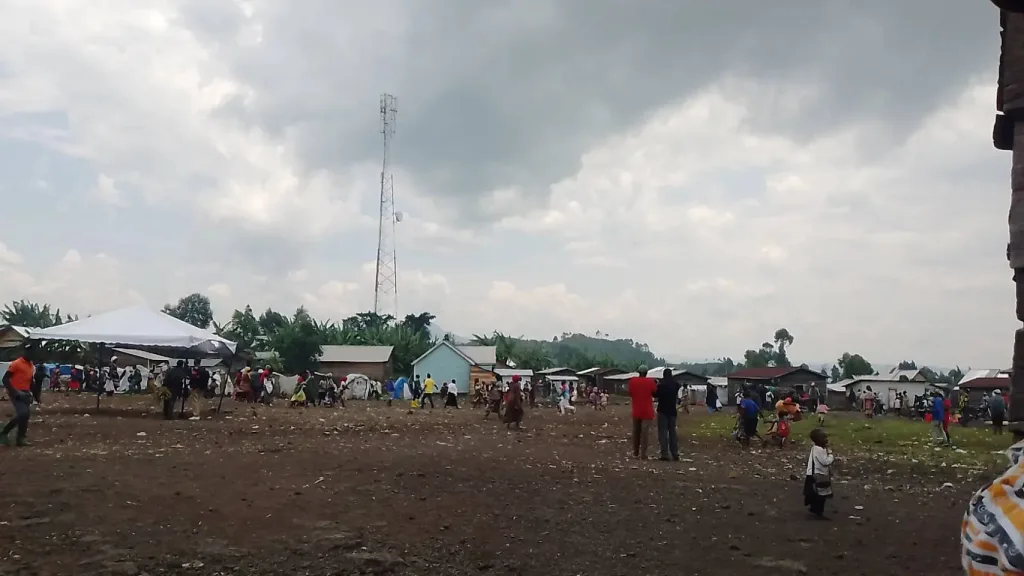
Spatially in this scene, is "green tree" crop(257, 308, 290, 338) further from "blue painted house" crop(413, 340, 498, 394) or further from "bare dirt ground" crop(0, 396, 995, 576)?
"bare dirt ground" crop(0, 396, 995, 576)

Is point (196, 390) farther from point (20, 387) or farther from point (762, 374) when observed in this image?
point (762, 374)

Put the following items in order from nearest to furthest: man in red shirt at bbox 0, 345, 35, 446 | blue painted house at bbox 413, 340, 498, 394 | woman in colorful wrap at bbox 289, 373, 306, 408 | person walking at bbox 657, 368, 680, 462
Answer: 1. man in red shirt at bbox 0, 345, 35, 446
2. person walking at bbox 657, 368, 680, 462
3. woman in colorful wrap at bbox 289, 373, 306, 408
4. blue painted house at bbox 413, 340, 498, 394

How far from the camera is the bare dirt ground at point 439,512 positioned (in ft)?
21.1

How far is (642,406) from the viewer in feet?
45.9

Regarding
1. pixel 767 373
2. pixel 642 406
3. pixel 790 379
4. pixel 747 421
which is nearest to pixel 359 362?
pixel 767 373

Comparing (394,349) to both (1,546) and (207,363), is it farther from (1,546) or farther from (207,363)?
(1,546)

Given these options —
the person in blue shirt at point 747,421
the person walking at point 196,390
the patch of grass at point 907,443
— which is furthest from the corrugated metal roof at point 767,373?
the person walking at point 196,390

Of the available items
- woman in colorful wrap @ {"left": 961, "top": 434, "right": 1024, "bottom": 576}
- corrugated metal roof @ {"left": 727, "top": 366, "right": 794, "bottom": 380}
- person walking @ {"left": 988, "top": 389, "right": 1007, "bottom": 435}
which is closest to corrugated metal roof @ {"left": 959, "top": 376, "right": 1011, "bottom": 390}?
corrugated metal roof @ {"left": 727, "top": 366, "right": 794, "bottom": 380}

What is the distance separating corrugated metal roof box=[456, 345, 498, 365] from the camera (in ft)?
215

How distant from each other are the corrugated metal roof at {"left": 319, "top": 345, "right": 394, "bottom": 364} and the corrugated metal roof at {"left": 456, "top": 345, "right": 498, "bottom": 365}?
7.97m

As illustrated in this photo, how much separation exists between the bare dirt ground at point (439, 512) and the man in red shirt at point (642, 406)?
1.35ft

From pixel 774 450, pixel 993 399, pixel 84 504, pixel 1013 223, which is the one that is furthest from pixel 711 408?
pixel 1013 223

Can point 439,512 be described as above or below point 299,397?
below

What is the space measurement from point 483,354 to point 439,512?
58792 mm
